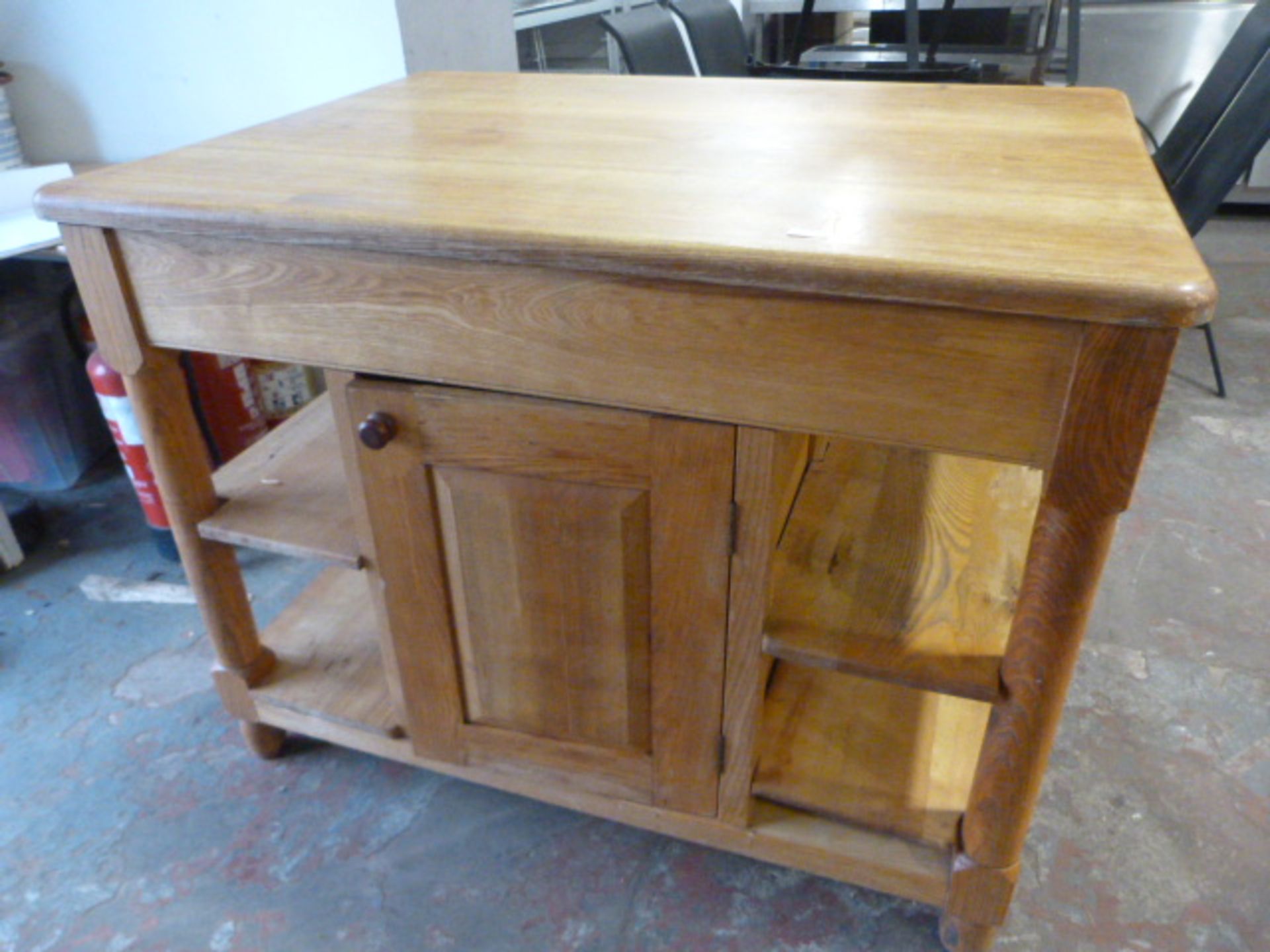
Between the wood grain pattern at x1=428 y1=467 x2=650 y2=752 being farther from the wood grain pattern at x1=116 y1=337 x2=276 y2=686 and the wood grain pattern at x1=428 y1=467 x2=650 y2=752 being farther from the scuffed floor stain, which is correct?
the scuffed floor stain

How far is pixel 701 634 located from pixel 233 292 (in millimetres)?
551

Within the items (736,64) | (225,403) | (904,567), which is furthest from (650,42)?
(904,567)

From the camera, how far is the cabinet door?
0.83 meters

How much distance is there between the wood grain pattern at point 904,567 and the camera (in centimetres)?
86

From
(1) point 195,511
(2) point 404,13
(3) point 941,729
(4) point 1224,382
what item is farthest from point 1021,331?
(4) point 1224,382

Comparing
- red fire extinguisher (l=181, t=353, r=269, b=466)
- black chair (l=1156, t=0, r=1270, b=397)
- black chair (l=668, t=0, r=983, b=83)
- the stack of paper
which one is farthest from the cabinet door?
black chair (l=1156, t=0, r=1270, b=397)

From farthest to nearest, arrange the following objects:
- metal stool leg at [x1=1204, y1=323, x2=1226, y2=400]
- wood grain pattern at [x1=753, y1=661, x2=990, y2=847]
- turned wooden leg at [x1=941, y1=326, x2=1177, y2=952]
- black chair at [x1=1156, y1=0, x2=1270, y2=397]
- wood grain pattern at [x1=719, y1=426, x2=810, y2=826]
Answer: metal stool leg at [x1=1204, y1=323, x2=1226, y2=400] → black chair at [x1=1156, y1=0, x2=1270, y2=397] → wood grain pattern at [x1=753, y1=661, x2=990, y2=847] → wood grain pattern at [x1=719, y1=426, x2=810, y2=826] → turned wooden leg at [x1=941, y1=326, x2=1177, y2=952]

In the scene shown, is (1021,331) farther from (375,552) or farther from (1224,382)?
(1224,382)

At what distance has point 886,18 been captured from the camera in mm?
3686

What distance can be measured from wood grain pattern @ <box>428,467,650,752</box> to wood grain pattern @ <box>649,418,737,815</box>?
24mm

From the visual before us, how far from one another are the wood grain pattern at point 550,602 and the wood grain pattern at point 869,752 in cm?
18

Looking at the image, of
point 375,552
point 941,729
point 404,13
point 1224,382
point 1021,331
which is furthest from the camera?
point 1224,382

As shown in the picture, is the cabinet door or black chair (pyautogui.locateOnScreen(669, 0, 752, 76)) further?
black chair (pyautogui.locateOnScreen(669, 0, 752, 76))

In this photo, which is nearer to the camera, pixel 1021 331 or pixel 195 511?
pixel 1021 331
